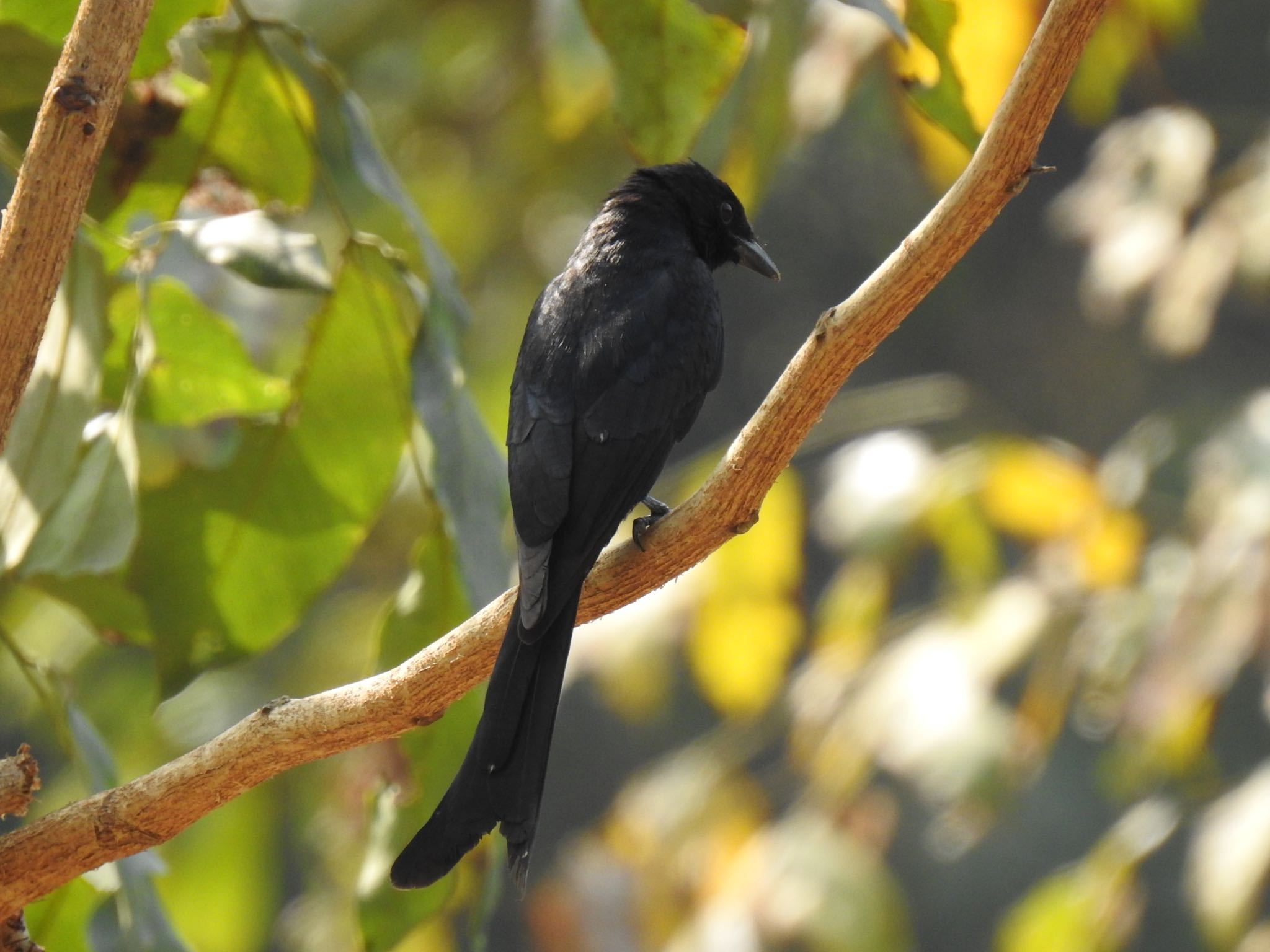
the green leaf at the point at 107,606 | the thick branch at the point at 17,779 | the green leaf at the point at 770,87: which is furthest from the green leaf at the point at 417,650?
the green leaf at the point at 770,87

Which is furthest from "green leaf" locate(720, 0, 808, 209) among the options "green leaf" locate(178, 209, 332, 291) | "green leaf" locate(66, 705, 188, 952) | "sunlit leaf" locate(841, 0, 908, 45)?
"green leaf" locate(66, 705, 188, 952)

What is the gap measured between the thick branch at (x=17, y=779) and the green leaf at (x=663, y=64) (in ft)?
5.24

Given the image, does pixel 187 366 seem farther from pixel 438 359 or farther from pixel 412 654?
pixel 412 654

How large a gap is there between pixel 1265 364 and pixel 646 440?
9.49m

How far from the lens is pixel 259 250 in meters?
2.67

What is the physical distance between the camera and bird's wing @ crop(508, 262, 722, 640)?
241 cm

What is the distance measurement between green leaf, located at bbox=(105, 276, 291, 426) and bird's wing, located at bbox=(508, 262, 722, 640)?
24.1 inches

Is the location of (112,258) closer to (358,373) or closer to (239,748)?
(358,373)

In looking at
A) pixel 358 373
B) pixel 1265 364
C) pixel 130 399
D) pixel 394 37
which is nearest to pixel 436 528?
pixel 358 373

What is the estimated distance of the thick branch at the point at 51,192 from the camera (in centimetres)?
204

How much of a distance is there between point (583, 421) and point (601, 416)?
33mm

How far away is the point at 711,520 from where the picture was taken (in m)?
2.15

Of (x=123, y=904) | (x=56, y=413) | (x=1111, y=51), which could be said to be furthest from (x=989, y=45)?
(x=123, y=904)

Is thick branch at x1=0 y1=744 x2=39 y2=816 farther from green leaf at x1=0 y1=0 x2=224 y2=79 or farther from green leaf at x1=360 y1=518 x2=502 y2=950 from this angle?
green leaf at x1=0 y1=0 x2=224 y2=79
